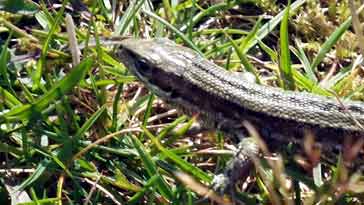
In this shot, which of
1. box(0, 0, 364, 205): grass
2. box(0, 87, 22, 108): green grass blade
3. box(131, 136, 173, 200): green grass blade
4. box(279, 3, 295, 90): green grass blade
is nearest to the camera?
box(131, 136, 173, 200): green grass blade

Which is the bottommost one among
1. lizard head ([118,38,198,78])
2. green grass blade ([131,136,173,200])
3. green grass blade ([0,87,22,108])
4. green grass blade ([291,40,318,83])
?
green grass blade ([131,136,173,200])

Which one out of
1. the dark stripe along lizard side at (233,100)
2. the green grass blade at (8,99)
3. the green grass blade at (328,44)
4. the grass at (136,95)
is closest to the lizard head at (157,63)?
the dark stripe along lizard side at (233,100)

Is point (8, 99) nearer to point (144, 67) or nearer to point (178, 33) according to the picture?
point (144, 67)

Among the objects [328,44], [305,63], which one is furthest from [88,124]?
[328,44]

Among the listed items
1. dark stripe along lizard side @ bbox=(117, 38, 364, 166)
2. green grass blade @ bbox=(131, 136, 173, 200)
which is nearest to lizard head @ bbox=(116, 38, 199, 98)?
dark stripe along lizard side @ bbox=(117, 38, 364, 166)

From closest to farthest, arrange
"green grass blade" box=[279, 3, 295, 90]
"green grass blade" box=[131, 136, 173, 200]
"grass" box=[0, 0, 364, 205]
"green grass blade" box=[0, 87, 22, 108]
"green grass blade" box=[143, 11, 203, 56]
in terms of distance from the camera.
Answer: "green grass blade" box=[131, 136, 173, 200] < "grass" box=[0, 0, 364, 205] < "green grass blade" box=[0, 87, 22, 108] < "green grass blade" box=[279, 3, 295, 90] < "green grass blade" box=[143, 11, 203, 56]

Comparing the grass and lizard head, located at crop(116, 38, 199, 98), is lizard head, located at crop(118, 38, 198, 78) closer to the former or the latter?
lizard head, located at crop(116, 38, 199, 98)
